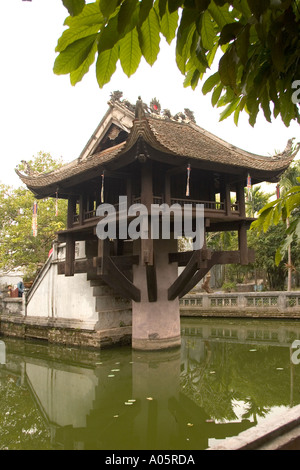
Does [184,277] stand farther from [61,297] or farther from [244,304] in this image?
[244,304]

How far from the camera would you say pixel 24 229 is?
16375 millimetres

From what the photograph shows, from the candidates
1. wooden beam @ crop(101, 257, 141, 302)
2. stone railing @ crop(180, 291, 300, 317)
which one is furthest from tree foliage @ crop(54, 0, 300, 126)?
stone railing @ crop(180, 291, 300, 317)

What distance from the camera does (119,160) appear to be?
25.5 feet

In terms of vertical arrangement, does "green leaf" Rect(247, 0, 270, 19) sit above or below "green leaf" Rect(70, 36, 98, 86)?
above

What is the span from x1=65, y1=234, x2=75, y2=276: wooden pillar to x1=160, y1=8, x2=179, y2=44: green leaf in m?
8.99

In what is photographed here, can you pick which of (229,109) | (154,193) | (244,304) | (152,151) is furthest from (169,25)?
(244,304)

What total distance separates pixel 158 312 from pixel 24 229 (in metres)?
9.59

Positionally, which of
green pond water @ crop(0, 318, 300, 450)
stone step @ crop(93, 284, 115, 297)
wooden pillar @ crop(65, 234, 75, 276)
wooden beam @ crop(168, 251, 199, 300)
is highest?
wooden pillar @ crop(65, 234, 75, 276)

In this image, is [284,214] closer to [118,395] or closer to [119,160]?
[118,395]

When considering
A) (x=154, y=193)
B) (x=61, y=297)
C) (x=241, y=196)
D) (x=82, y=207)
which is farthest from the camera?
(x=61, y=297)

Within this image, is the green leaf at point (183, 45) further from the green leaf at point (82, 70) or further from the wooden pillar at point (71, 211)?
the wooden pillar at point (71, 211)

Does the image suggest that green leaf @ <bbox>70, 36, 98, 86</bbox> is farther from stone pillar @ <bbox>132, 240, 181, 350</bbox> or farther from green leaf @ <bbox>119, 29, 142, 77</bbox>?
stone pillar @ <bbox>132, 240, 181, 350</bbox>

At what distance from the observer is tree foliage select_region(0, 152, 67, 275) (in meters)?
16.6
